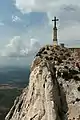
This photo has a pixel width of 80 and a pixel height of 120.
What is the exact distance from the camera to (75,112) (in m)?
30.4

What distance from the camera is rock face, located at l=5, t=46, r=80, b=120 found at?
31.2m

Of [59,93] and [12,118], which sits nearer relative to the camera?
[59,93]

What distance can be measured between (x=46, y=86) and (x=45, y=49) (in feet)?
Answer: 30.0

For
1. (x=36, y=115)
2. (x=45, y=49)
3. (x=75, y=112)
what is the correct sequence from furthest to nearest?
(x=45, y=49), (x=36, y=115), (x=75, y=112)

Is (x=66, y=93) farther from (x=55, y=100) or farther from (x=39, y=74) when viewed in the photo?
(x=39, y=74)

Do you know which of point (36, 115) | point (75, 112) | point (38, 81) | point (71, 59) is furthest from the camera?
point (71, 59)

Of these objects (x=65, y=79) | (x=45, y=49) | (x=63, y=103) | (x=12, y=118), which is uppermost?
(x=45, y=49)

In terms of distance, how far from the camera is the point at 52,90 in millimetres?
32469

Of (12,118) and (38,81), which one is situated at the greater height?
(38,81)

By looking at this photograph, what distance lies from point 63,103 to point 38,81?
4636 millimetres

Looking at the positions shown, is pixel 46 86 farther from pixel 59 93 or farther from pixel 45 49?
pixel 45 49

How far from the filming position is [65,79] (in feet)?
112

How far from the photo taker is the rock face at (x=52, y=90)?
102ft

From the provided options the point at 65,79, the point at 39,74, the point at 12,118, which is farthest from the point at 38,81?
the point at 12,118
